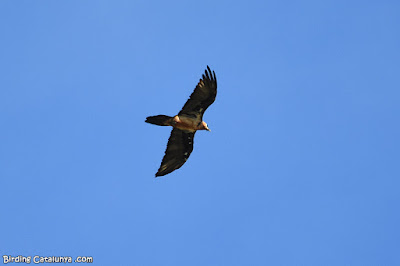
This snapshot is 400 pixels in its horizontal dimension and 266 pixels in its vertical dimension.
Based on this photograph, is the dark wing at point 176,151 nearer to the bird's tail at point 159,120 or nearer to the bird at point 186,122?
the bird at point 186,122

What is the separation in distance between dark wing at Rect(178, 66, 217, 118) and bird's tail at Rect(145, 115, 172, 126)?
0.81 m

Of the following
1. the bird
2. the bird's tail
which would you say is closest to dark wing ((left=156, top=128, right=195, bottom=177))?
the bird

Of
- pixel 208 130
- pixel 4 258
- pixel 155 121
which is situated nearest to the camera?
pixel 4 258

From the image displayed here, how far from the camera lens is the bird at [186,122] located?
2153 cm

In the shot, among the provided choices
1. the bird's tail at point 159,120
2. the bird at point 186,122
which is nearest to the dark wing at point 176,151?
the bird at point 186,122

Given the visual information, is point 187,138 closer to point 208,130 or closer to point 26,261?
point 208,130

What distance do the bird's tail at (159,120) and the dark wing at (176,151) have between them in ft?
3.99

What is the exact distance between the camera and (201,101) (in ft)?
72.3

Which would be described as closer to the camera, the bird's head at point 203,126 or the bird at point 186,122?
the bird at point 186,122

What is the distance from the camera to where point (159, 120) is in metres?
21.7

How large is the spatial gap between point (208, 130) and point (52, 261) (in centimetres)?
901

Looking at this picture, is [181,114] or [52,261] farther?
[181,114]

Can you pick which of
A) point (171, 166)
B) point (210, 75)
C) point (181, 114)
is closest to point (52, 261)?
point (171, 166)

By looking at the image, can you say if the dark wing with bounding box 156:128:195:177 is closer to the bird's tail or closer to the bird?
the bird
